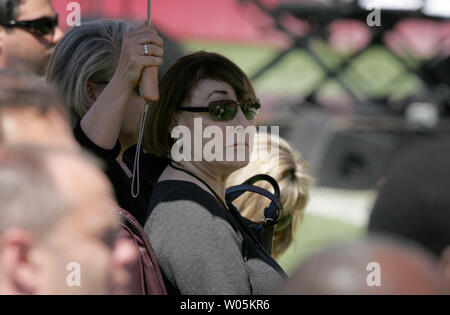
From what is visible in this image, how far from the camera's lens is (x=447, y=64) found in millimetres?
10812

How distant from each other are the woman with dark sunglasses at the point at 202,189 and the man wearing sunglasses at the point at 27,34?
1.01 meters

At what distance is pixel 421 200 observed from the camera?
140 centimetres

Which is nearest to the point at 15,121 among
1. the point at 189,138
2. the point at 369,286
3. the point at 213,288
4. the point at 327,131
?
the point at 369,286

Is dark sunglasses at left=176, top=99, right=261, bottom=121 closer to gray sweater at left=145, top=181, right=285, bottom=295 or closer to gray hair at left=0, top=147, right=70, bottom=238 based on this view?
gray sweater at left=145, top=181, right=285, bottom=295

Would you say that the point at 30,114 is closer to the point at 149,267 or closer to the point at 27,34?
the point at 149,267

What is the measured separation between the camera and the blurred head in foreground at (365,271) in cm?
92

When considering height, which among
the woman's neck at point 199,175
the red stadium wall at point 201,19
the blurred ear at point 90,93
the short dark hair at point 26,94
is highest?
the short dark hair at point 26,94

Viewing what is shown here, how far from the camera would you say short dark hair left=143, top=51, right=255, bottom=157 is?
235cm

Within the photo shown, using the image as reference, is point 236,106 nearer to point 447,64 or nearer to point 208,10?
point 447,64

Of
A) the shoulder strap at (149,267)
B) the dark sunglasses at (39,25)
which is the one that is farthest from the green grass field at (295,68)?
the shoulder strap at (149,267)

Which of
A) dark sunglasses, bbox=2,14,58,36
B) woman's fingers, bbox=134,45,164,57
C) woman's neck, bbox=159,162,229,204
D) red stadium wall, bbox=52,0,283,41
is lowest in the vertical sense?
red stadium wall, bbox=52,0,283,41

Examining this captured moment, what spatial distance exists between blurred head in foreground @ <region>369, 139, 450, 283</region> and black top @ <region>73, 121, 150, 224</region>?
98cm

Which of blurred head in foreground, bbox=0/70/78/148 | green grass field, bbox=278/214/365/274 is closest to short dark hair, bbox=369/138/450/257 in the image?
blurred head in foreground, bbox=0/70/78/148

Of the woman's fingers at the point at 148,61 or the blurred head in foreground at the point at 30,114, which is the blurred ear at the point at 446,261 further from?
the woman's fingers at the point at 148,61
